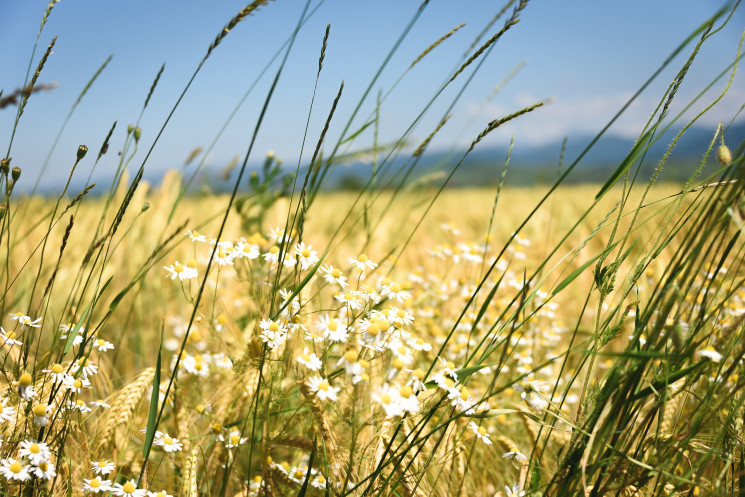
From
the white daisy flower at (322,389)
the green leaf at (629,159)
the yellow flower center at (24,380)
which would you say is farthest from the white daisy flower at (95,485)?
the green leaf at (629,159)

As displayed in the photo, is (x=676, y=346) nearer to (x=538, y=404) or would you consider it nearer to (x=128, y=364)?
(x=538, y=404)

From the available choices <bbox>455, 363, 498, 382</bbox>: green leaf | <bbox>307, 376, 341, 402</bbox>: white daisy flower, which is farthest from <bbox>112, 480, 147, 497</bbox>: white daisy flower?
<bbox>455, 363, 498, 382</bbox>: green leaf

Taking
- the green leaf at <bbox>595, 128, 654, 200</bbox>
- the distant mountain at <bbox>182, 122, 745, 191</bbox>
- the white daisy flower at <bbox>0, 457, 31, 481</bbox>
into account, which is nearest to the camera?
the white daisy flower at <bbox>0, 457, 31, 481</bbox>

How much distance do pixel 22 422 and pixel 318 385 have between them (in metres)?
0.48

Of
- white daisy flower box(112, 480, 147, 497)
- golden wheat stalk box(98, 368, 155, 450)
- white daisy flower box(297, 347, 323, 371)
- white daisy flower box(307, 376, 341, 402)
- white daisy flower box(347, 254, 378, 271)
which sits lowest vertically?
white daisy flower box(112, 480, 147, 497)

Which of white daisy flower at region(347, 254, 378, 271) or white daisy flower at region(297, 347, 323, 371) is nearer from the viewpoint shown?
white daisy flower at region(297, 347, 323, 371)

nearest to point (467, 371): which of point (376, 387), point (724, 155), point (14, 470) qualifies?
point (376, 387)

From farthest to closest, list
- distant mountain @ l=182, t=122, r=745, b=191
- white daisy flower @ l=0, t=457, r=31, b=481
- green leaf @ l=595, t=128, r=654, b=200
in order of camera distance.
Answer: distant mountain @ l=182, t=122, r=745, b=191
green leaf @ l=595, t=128, r=654, b=200
white daisy flower @ l=0, t=457, r=31, b=481

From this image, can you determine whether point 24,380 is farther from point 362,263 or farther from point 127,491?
point 362,263

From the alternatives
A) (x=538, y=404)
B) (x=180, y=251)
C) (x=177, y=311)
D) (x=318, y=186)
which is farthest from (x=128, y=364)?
(x=538, y=404)

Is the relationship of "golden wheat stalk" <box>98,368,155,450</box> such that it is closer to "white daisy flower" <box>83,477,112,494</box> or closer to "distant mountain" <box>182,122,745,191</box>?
"white daisy flower" <box>83,477,112,494</box>

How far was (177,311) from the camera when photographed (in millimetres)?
2381

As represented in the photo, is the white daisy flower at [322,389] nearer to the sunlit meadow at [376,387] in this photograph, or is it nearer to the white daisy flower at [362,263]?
the sunlit meadow at [376,387]

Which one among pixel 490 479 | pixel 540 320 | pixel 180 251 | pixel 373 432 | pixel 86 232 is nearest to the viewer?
pixel 373 432
